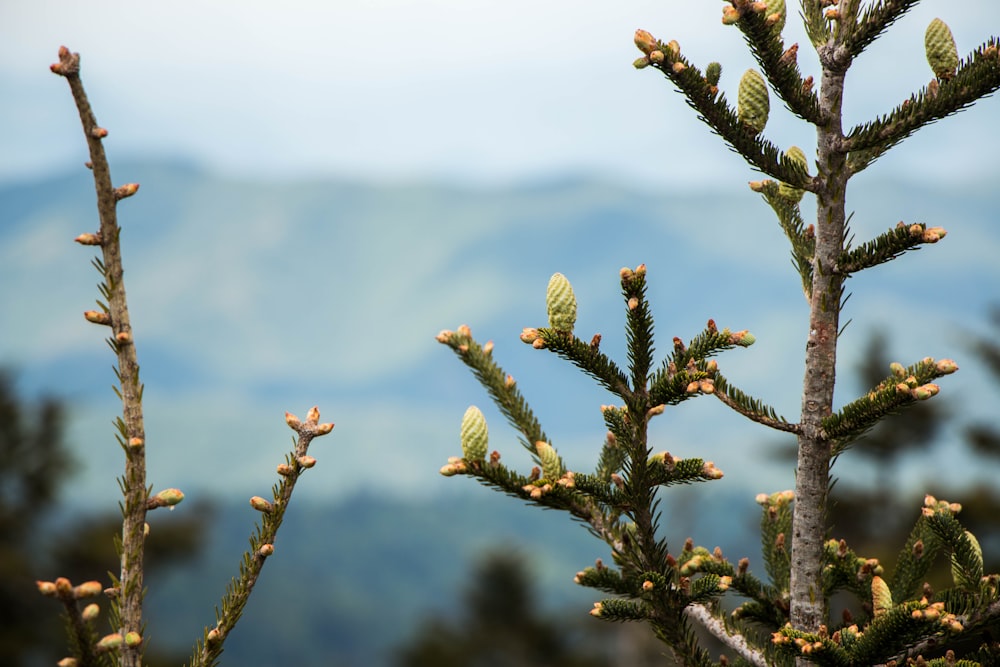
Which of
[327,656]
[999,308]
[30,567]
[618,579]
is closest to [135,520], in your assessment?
[618,579]

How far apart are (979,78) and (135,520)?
10.9 ft

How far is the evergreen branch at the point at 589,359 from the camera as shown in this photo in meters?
3.35

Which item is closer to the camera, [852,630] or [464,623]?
[852,630]

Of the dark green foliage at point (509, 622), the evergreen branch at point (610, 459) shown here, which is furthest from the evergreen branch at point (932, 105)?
the dark green foliage at point (509, 622)

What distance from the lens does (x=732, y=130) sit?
3385mm

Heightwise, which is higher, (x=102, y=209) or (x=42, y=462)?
(x=42, y=462)

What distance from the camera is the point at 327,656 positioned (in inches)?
7151

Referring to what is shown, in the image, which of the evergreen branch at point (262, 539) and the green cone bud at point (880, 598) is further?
the green cone bud at point (880, 598)

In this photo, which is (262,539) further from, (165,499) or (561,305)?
(561,305)

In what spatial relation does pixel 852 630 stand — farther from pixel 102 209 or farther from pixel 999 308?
pixel 999 308

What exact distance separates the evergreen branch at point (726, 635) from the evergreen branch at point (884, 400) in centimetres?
99

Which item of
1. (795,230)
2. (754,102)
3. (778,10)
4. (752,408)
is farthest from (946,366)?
(778,10)

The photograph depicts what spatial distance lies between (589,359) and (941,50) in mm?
1877

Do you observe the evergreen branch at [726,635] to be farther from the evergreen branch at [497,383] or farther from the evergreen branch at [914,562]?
the evergreen branch at [497,383]
